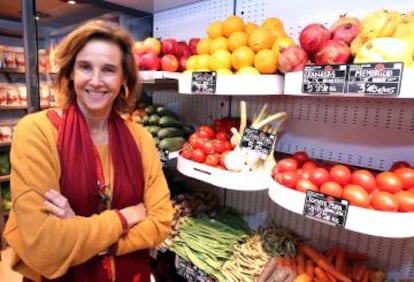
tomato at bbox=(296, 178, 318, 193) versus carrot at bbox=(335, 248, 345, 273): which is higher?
tomato at bbox=(296, 178, 318, 193)

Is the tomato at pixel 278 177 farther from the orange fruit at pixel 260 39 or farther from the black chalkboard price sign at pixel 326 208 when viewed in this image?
the orange fruit at pixel 260 39

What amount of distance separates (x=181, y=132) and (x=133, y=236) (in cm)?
91

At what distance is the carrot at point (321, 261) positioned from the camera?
1.27m

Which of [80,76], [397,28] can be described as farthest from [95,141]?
[397,28]

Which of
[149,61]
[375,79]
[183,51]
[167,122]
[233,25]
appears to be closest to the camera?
[375,79]

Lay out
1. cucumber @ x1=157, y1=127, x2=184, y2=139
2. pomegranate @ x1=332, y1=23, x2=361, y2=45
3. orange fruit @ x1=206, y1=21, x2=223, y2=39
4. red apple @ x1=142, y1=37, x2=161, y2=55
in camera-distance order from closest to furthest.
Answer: pomegranate @ x1=332, y1=23, x2=361, y2=45 → orange fruit @ x1=206, y1=21, x2=223, y2=39 → red apple @ x1=142, y1=37, x2=161, y2=55 → cucumber @ x1=157, y1=127, x2=184, y2=139

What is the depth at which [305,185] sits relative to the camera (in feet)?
3.48

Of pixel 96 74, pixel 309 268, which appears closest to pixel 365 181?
pixel 309 268

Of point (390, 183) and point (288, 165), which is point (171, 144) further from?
point (390, 183)

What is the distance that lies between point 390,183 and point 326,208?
8.6 inches

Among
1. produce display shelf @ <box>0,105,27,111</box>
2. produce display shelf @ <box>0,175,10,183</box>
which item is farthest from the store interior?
produce display shelf @ <box>0,175,10,183</box>

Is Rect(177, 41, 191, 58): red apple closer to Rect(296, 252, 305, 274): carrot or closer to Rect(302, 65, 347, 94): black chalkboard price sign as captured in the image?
Rect(302, 65, 347, 94): black chalkboard price sign

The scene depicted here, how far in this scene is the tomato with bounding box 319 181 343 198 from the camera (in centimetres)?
100

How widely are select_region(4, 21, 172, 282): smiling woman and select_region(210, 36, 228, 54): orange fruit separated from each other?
0.40 m
